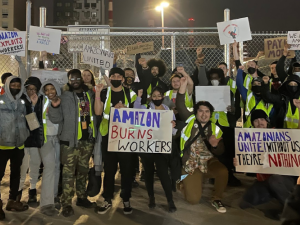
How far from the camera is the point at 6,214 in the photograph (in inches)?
165

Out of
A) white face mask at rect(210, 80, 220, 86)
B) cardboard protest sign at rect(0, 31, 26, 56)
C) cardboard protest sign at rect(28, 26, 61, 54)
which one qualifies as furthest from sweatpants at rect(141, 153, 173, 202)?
cardboard protest sign at rect(0, 31, 26, 56)

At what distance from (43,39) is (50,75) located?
0.70 meters

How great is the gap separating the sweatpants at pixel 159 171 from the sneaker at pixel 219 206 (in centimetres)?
69

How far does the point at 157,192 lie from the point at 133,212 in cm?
94

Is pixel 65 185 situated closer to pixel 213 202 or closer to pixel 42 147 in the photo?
pixel 42 147

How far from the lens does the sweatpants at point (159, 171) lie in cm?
439

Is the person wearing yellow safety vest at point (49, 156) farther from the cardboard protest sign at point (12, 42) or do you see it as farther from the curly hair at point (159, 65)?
the curly hair at point (159, 65)

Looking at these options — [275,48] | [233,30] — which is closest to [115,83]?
[233,30]

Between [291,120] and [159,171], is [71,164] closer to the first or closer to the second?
[159,171]

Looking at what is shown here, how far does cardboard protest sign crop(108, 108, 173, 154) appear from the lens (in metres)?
4.42

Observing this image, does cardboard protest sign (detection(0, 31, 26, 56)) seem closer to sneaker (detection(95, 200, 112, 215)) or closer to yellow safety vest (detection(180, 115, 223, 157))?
sneaker (detection(95, 200, 112, 215))

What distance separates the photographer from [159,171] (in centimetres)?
445

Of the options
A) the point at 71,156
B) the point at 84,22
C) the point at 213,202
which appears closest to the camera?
the point at 71,156

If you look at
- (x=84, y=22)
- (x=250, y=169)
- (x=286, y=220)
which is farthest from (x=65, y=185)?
(x=84, y=22)
